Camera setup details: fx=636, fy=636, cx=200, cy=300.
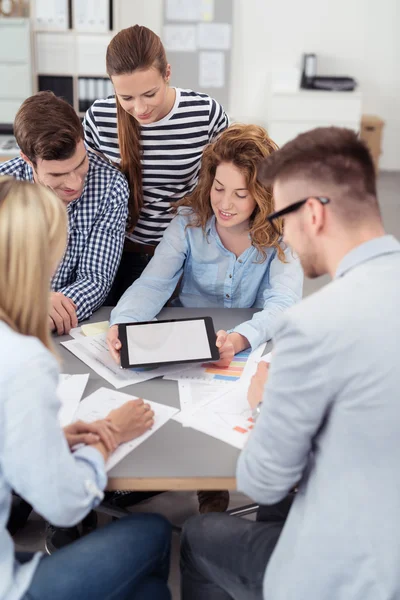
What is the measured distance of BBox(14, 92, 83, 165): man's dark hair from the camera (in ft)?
5.92

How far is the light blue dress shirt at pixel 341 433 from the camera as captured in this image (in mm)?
950

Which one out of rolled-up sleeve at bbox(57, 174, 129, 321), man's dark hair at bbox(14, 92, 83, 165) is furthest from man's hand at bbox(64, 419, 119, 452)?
man's dark hair at bbox(14, 92, 83, 165)

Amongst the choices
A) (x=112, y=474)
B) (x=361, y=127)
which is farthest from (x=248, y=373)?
(x=361, y=127)

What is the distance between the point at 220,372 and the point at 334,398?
598 millimetres

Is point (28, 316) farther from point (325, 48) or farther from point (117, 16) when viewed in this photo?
point (325, 48)

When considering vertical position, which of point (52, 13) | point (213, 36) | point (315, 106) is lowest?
point (315, 106)

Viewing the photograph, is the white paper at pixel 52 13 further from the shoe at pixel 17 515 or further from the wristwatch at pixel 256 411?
the wristwatch at pixel 256 411

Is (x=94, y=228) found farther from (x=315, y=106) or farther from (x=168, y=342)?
(x=315, y=106)

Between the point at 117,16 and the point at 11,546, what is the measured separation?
14.9 feet

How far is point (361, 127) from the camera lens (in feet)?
18.3

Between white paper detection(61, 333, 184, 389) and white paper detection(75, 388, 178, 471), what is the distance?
0.17 feet

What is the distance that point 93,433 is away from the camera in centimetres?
126

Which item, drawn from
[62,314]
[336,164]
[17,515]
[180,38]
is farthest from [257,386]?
[180,38]

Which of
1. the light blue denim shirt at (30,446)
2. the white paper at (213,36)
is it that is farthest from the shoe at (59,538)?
the white paper at (213,36)
